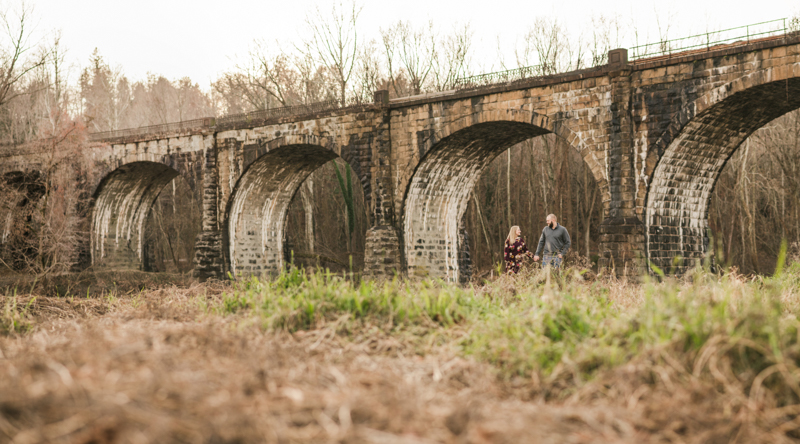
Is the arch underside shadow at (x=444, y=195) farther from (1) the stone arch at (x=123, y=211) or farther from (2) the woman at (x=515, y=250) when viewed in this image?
(1) the stone arch at (x=123, y=211)

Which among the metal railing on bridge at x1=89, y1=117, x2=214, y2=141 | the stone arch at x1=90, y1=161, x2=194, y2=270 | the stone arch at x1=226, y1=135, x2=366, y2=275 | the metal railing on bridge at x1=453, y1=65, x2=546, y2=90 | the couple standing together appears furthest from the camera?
the stone arch at x1=90, y1=161, x2=194, y2=270

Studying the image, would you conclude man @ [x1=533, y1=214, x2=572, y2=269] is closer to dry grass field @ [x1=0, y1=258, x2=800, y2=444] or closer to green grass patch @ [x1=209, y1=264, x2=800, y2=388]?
green grass patch @ [x1=209, y1=264, x2=800, y2=388]

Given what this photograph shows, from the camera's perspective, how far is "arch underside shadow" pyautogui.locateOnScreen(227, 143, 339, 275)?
1981cm

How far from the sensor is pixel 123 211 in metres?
24.0

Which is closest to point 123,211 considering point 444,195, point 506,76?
point 444,195

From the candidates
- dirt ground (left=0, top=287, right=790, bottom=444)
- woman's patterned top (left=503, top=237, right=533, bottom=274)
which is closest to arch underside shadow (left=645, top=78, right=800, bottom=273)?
woman's patterned top (left=503, top=237, right=533, bottom=274)

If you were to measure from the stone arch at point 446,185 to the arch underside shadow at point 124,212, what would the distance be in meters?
10.2

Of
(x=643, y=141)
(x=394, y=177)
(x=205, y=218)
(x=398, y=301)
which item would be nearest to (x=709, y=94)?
(x=643, y=141)

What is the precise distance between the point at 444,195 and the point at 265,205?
21.3 feet

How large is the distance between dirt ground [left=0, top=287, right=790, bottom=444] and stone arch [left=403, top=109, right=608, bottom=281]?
12.4 m

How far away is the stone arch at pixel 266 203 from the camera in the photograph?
19.7 meters

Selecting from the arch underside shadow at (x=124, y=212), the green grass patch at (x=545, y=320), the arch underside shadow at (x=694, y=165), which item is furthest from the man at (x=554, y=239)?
the arch underside shadow at (x=124, y=212)

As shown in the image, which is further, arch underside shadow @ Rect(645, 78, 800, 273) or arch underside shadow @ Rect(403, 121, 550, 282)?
arch underside shadow @ Rect(403, 121, 550, 282)

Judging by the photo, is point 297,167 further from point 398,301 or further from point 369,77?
point 398,301
